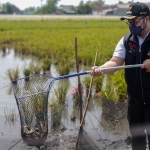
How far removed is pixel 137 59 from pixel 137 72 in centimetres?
11

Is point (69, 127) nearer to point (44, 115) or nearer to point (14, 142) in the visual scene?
point (14, 142)

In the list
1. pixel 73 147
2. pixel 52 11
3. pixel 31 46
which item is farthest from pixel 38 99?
pixel 52 11

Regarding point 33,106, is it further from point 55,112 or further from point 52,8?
point 52,8

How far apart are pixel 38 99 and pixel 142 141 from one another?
1.18 metres

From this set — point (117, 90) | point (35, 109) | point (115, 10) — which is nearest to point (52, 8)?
point (115, 10)

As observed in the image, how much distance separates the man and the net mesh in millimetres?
912

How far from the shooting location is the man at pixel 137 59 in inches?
128

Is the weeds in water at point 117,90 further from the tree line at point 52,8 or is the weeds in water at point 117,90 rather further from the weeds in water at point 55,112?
the tree line at point 52,8

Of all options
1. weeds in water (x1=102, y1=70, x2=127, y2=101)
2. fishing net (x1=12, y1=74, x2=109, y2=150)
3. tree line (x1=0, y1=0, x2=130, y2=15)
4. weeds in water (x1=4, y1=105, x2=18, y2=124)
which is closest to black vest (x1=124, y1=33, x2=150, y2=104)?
fishing net (x1=12, y1=74, x2=109, y2=150)

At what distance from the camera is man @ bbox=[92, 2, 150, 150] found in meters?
3.26

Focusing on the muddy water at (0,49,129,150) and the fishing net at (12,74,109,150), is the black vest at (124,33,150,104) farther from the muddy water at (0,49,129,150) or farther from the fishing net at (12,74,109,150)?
the muddy water at (0,49,129,150)

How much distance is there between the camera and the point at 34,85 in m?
4.24

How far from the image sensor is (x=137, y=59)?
3297 millimetres

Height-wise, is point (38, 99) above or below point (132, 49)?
below
